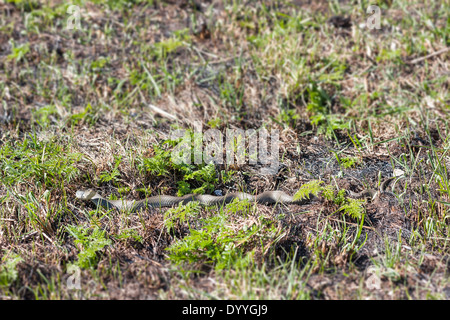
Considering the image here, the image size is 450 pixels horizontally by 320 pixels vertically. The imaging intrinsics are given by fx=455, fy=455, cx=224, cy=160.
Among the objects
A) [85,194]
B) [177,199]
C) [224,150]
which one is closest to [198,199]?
[177,199]

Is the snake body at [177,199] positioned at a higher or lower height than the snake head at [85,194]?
lower

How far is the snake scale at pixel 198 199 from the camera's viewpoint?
4.58 metres

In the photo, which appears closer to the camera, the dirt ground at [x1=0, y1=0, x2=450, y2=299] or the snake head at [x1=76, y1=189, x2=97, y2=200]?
the dirt ground at [x1=0, y1=0, x2=450, y2=299]

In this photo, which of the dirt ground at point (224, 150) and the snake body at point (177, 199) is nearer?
the dirt ground at point (224, 150)

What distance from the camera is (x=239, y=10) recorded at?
7.26 m

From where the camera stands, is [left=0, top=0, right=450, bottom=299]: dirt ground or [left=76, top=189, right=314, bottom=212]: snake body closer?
[left=0, top=0, right=450, bottom=299]: dirt ground

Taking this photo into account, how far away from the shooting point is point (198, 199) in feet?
15.4

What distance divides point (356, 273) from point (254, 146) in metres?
2.12

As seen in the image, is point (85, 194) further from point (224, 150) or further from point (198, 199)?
point (224, 150)

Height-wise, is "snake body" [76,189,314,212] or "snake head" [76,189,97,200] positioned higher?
"snake head" [76,189,97,200]

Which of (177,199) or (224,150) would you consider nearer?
(177,199)

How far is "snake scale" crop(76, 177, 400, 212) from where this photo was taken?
458 cm

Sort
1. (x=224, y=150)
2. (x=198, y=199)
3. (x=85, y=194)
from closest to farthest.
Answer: (x=85, y=194), (x=198, y=199), (x=224, y=150)

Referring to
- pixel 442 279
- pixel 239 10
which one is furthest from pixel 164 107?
pixel 442 279
